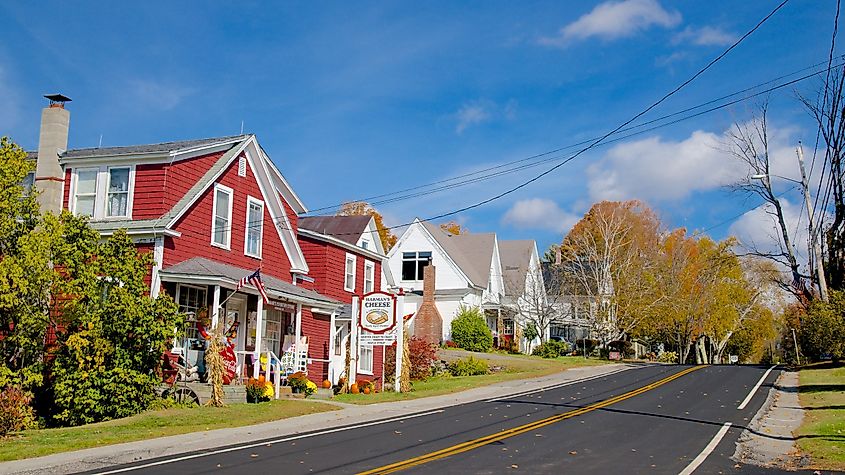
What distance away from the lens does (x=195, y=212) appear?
2386 cm

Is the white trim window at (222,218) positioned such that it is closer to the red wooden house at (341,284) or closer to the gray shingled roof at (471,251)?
the red wooden house at (341,284)

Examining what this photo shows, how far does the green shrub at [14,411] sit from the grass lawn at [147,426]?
0.34 metres

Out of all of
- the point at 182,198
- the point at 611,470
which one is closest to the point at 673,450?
the point at 611,470

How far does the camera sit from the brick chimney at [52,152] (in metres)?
23.2

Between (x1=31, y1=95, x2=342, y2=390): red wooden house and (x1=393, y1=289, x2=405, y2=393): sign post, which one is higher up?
(x1=31, y1=95, x2=342, y2=390): red wooden house

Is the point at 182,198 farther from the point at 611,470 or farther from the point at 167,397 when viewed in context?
the point at 611,470

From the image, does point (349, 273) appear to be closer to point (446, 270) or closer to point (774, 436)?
point (446, 270)

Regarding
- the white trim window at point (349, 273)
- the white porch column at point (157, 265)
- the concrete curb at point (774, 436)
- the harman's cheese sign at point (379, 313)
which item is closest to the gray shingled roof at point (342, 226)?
the white trim window at point (349, 273)

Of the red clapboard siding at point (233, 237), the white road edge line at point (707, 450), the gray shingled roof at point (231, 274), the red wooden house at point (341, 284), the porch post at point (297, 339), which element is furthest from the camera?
the red wooden house at point (341, 284)

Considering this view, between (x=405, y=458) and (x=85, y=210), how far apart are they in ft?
50.7

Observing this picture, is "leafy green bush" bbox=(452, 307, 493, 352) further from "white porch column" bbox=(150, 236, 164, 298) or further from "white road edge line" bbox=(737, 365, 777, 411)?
"white porch column" bbox=(150, 236, 164, 298)

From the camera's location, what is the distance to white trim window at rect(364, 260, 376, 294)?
35344 mm

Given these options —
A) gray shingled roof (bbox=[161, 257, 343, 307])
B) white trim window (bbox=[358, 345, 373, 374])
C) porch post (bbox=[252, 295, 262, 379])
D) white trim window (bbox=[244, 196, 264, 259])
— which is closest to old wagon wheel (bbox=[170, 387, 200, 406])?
porch post (bbox=[252, 295, 262, 379])

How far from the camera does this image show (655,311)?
177ft
